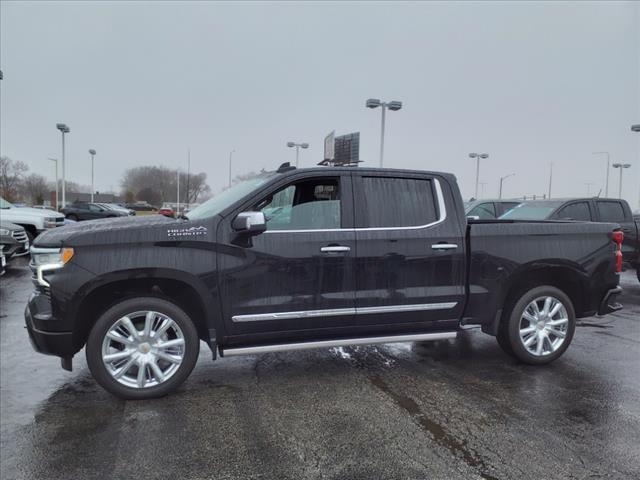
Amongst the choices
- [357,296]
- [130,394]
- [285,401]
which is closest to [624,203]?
[357,296]

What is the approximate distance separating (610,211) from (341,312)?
8806mm

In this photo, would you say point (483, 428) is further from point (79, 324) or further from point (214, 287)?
point (79, 324)

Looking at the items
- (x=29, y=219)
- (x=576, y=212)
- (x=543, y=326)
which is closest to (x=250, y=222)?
(x=543, y=326)

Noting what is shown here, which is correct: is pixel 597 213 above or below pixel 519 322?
above

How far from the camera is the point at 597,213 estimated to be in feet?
34.6

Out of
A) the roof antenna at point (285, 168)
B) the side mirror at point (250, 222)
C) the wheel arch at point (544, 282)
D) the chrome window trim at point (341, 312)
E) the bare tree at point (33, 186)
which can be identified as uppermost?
the bare tree at point (33, 186)

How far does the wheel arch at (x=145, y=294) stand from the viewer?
156 inches


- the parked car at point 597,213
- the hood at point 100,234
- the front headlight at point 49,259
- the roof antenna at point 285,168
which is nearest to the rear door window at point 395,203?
the roof antenna at point 285,168

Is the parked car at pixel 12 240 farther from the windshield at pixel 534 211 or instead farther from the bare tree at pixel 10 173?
the bare tree at pixel 10 173

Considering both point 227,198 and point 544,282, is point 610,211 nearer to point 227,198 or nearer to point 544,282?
point 544,282

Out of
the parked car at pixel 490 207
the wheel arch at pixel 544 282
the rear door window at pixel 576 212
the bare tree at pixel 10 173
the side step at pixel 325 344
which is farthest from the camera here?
the bare tree at pixel 10 173

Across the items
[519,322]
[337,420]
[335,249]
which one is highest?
[335,249]

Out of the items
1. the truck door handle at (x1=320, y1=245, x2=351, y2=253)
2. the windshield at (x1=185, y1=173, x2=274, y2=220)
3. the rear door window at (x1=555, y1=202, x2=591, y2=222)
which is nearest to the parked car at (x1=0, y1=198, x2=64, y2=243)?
the windshield at (x1=185, y1=173, x2=274, y2=220)

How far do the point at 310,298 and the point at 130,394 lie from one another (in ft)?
5.40
